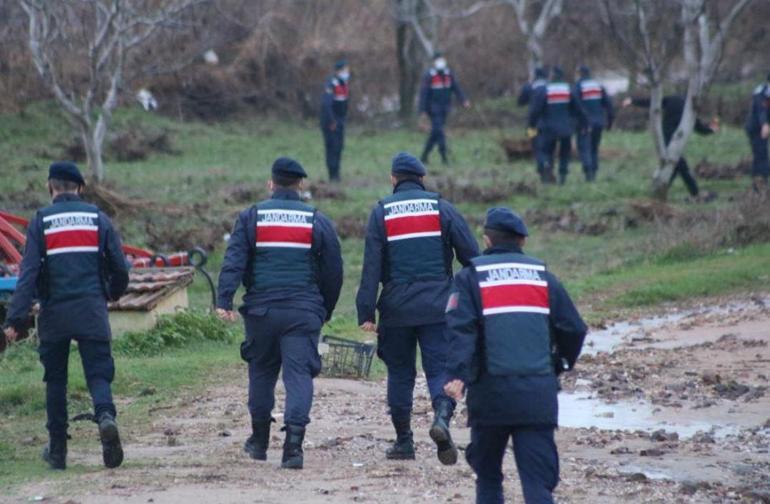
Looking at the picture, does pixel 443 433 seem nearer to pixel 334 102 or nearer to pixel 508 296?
pixel 508 296

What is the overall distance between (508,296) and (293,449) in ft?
8.18

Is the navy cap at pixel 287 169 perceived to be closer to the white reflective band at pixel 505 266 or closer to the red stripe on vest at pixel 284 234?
the red stripe on vest at pixel 284 234

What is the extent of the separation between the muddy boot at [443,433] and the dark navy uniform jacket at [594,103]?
1828cm

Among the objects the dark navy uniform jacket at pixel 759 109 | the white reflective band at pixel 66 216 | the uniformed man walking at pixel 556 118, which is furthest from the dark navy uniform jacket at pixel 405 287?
the uniformed man walking at pixel 556 118

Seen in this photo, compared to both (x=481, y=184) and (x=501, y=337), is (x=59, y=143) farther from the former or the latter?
(x=501, y=337)

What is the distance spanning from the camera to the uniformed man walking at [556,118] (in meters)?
26.4

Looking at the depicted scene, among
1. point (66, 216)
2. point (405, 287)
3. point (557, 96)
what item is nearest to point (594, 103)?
point (557, 96)

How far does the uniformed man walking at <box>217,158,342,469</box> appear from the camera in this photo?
9.69m

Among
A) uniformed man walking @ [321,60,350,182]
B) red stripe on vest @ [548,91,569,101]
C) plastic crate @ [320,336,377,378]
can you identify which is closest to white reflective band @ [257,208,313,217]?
plastic crate @ [320,336,377,378]

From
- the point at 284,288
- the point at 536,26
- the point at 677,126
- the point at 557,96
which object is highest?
the point at 536,26

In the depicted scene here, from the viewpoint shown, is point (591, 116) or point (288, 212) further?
point (591, 116)

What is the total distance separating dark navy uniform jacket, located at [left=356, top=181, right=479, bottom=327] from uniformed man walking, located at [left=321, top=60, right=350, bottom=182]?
17.1 m

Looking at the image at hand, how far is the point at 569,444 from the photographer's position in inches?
414

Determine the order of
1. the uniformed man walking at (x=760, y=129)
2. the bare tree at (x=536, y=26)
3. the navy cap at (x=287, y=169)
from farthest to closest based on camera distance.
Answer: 1. the bare tree at (x=536, y=26)
2. the uniformed man walking at (x=760, y=129)
3. the navy cap at (x=287, y=169)
